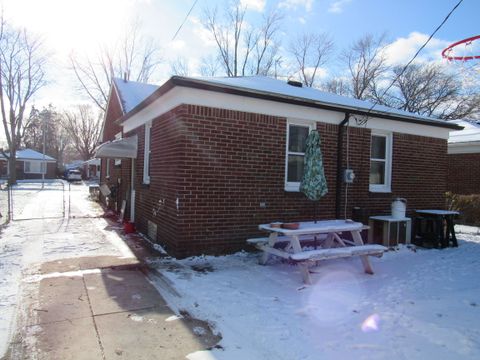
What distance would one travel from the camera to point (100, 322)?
407cm

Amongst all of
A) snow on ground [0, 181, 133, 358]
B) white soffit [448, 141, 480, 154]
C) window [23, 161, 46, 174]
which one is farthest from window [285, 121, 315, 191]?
window [23, 161, 46, 174]

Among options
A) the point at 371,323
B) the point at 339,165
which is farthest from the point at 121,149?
the point at 371,323

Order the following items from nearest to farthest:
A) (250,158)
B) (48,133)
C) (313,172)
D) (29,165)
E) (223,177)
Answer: (313,172), (223,177), (250,158), (29,165), (48,133)

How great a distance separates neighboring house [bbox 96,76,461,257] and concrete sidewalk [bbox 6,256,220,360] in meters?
1.80

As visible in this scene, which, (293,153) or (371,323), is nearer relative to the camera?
(371,323)

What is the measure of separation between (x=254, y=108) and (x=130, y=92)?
10.5 metres

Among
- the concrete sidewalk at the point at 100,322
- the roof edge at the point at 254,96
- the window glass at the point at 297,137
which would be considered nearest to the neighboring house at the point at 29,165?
the roof edge at the point at 254,96

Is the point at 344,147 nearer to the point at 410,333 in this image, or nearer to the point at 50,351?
the point at 410,333

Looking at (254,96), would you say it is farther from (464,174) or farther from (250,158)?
(464,174)

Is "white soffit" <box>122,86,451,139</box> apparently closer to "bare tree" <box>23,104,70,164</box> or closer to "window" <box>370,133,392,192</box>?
"window" <box>370,133,392,192</box>

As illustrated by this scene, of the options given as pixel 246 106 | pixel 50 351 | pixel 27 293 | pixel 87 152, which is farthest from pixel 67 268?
pixel 87 152

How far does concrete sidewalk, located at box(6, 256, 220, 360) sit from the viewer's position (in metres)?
3.49

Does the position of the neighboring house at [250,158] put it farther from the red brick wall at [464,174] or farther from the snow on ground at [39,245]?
the red brick wall at [464,174]

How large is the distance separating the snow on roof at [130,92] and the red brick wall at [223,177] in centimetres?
681
